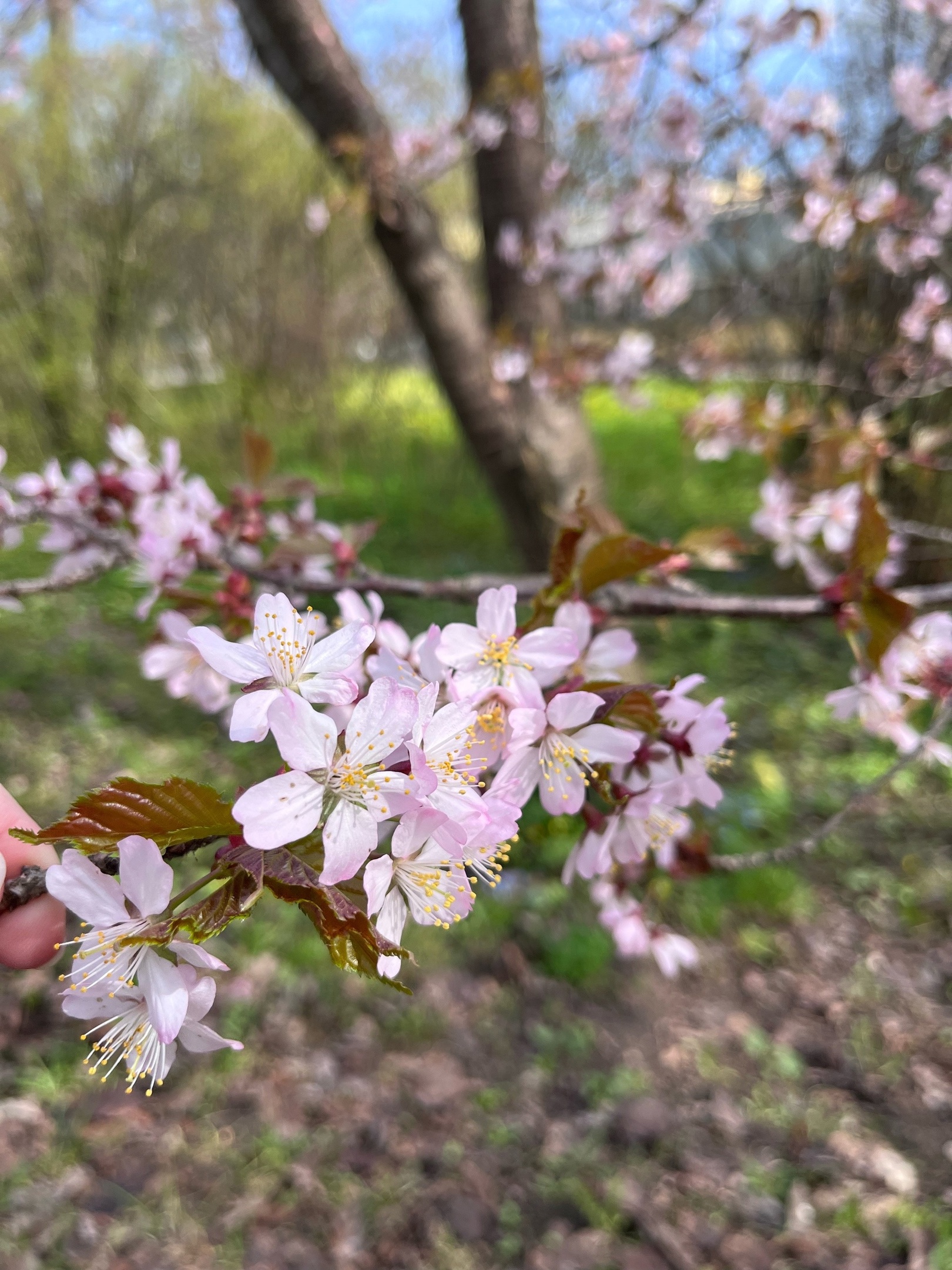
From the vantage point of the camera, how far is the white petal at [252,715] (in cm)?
53

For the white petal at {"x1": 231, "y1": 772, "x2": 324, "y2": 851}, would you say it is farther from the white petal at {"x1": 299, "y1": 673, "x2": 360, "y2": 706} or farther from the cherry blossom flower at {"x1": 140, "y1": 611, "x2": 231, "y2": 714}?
the cherry blossom flower at {"x1": 140, "y1": 611, "x2": 231, "y2": 714}

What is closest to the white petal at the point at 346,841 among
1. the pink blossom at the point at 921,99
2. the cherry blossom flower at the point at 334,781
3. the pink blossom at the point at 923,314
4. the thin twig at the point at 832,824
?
the cherry blossom flower at the point at 334,781

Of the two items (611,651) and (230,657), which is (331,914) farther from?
(611,651)

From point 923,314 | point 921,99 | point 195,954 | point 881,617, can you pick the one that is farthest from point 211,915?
point 921,99

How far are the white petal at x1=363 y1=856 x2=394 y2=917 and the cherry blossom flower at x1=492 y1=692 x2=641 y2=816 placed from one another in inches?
4.8

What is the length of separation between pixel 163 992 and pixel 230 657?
22cm

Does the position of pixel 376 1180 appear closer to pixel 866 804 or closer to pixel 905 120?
pixel 866 804

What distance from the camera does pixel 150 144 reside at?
17.4 feet

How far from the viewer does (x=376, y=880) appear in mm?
535

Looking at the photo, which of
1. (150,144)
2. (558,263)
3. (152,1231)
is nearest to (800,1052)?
(152,1231)

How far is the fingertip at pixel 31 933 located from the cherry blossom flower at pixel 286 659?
0.75 feet

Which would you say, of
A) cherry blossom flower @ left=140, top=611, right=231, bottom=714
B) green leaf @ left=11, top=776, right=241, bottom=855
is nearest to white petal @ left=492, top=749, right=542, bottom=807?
green leaf @ left=11, top=776, right=241, bottom=855

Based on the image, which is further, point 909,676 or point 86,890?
point 909,676

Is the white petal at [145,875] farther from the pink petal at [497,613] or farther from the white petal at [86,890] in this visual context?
the pink petal at [497,613]
